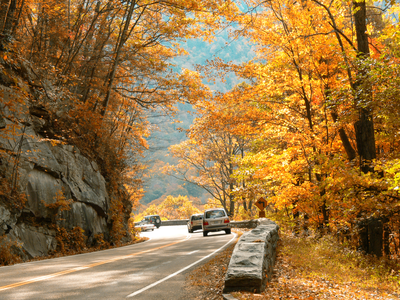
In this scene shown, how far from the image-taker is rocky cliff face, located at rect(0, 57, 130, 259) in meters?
12.7

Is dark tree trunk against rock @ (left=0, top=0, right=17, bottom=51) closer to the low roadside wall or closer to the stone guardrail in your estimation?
the stone guardrail

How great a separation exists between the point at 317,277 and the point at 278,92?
9872 millimetres

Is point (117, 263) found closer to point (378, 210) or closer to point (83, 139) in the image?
point (378, 210)

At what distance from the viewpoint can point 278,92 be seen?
646 inches

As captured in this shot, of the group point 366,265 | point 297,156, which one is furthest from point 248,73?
point 366,265

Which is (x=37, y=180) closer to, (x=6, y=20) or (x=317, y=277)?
(x=6, y=20)

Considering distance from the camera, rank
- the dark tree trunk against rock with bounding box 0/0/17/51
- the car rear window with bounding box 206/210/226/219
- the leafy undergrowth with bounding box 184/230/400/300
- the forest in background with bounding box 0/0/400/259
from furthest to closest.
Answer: the car rear window with bounding box 206/210/226/219
the dark tree trunk against rock with bounding box 0/0/17/51
the forest in background with bounding box 0/0/400/259
the leafy undergrowth with bounding box 184/230/400/300

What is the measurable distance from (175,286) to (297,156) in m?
10.7

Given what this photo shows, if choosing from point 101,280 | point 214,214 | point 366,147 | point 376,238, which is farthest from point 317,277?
point 214,214

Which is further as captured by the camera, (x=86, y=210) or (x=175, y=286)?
(x=86, y=210)

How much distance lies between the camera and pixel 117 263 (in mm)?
10695

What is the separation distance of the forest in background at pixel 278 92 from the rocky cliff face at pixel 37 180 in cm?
93

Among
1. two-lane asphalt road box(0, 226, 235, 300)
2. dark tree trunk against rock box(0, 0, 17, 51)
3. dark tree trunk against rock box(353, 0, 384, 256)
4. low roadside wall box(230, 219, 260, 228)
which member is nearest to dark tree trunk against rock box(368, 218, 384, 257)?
dark tree trunk against rock box(353, 0, 384, 256)

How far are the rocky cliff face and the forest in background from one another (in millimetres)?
934
